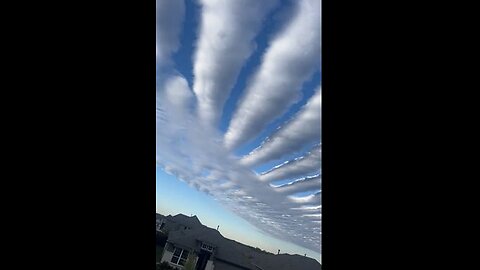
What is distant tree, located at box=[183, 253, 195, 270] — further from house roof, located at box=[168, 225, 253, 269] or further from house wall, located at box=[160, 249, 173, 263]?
house wall, located at box=[160, 249, 173, 263]

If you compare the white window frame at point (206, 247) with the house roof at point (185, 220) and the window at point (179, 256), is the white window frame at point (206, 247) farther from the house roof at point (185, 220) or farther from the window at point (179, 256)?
the house roof at point (185, 220)

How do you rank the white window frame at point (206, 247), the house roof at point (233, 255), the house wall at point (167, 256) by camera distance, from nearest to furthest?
the house wall at point (167, 256) → the house roof at point (233, 255) → the white window frame at point (206, 247)

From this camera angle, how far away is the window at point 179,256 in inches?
1316

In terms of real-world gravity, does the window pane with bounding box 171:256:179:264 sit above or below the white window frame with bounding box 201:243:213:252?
below

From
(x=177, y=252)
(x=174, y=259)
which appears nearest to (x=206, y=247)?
(x=177, y=252)

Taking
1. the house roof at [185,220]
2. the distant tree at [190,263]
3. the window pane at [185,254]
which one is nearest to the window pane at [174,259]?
the window pane at [185,254]

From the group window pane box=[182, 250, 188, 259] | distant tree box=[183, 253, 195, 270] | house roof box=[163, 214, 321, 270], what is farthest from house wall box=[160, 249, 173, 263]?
distant tree box=[183, 253, 195, 270]

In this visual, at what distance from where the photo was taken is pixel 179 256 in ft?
111

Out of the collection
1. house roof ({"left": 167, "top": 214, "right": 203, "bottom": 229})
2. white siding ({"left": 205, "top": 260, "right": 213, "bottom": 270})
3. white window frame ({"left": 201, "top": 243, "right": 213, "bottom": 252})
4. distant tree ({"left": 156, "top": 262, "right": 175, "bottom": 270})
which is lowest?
distant tree ({"left": 156, "top": 262, "right": 175, "bottom": 270})

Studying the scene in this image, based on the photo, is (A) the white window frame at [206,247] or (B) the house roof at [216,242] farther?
(A) the white window frame at [206,247]

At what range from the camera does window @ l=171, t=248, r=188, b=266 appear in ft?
110
